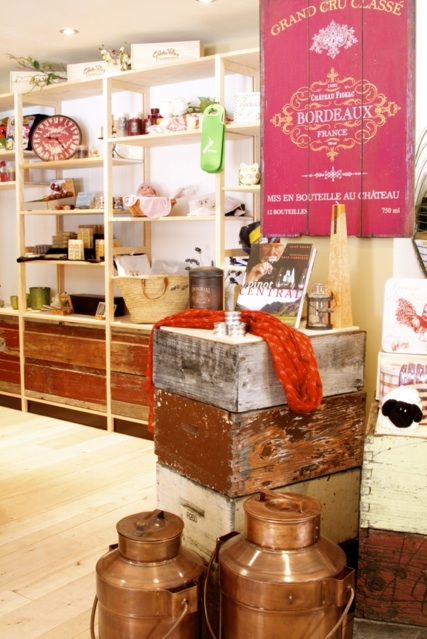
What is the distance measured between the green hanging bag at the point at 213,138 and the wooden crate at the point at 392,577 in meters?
2.74

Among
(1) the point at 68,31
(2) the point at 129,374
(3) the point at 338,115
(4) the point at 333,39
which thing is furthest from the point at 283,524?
(1) the point at 68,31

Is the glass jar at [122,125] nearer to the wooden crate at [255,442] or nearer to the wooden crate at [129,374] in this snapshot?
the wooden crate at [129,374]

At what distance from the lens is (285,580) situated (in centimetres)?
170

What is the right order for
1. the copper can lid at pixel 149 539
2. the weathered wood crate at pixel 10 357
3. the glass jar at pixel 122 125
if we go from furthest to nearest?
the weathered wood crate at pixel 10 357, the glass jar at pixel 122 125, the copper can lid at pixel 149 539

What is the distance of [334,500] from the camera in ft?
7.39

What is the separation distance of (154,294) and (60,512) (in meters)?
1.56

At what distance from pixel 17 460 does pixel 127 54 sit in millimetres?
2797

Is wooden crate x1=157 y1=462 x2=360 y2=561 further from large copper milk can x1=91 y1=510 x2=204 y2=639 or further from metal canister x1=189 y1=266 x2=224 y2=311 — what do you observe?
metal canister x1=189 y1=266 x2=224 y2=311

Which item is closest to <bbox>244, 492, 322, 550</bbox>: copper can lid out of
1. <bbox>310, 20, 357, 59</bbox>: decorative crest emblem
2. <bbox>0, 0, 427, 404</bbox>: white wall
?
<bbox>0, 0, 427, 404</bbox>: white wall

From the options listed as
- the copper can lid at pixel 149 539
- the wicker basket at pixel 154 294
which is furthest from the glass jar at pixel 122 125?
the copper can lid at pixel 149 539

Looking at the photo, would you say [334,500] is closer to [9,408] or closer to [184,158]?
[184,158]

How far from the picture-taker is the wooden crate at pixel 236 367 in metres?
1.99

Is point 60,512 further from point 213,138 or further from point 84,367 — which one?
point 213,138

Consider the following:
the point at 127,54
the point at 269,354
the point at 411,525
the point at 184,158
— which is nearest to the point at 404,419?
the point at 411,525
